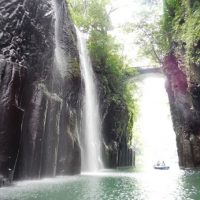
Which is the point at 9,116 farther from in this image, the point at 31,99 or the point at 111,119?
the point at 111,119

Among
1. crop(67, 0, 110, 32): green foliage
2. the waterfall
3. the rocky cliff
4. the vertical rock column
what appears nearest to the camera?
the vertical rock column

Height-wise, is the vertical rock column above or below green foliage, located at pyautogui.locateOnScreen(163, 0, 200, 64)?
below

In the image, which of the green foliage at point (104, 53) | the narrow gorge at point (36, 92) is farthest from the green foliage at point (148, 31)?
the narrow gorge at point (36, 92)

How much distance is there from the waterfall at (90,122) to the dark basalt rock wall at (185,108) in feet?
23.6

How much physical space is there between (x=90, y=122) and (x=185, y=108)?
8.29 metres

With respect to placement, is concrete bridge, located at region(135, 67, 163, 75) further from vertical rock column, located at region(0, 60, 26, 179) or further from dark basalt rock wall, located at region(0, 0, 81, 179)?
vertical rock column, located at region(0, 60, 26, 179)

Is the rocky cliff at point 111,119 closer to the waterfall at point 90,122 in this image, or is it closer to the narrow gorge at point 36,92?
the waterfall at point 90,122

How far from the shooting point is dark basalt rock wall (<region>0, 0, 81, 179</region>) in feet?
42.6

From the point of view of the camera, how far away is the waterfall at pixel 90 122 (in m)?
25.0

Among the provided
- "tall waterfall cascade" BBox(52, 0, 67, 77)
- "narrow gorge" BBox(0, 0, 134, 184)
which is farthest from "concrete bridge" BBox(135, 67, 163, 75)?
"tall waterfall cascade" BBox(52, 0, 67, 77)

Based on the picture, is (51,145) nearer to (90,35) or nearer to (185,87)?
(185,87)

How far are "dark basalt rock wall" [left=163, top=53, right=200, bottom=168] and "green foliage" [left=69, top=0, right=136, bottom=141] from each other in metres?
4.73

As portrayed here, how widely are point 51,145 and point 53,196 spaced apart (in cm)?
706

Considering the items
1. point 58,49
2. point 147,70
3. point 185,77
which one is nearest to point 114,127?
point 185,77
